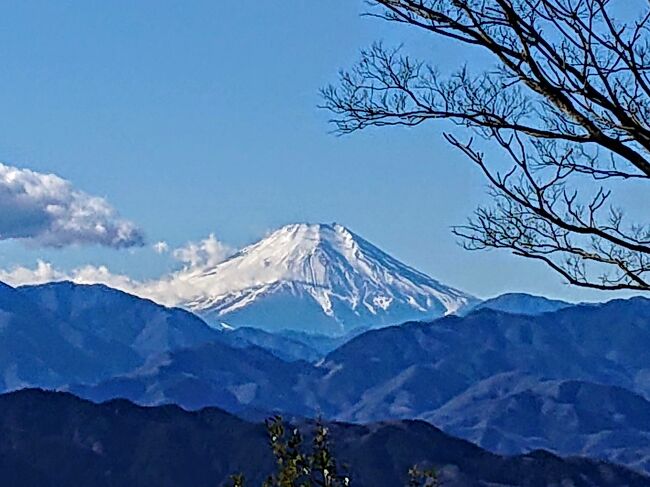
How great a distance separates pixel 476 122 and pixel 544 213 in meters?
0.80

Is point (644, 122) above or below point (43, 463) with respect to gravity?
below

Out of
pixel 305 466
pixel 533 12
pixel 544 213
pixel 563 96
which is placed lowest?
pixel 305 466

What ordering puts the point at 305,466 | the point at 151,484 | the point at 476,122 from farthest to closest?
the point at 151,484, the point at 305,466, the point at 476,122

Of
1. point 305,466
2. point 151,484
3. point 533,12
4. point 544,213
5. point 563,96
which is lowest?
point 305,466

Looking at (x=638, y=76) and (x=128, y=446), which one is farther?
(x=128, y=446)

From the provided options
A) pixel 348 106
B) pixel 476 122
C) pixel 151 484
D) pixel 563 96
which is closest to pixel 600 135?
pixel 563 96

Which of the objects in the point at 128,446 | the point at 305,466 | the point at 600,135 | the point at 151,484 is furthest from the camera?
the point at 128,446

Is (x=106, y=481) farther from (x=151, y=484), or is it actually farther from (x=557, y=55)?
(x=557, y=55)

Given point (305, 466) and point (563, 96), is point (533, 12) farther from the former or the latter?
point (305, 466)

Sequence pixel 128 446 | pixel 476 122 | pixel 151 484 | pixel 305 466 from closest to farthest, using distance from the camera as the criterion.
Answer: pixel 476 122
pixel 305 466
pixel 151 484
pixel 128 446

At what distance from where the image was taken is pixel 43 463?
187 m

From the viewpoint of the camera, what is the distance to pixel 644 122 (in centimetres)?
961

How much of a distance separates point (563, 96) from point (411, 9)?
120cm

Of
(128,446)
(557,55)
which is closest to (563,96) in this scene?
(557,55)
